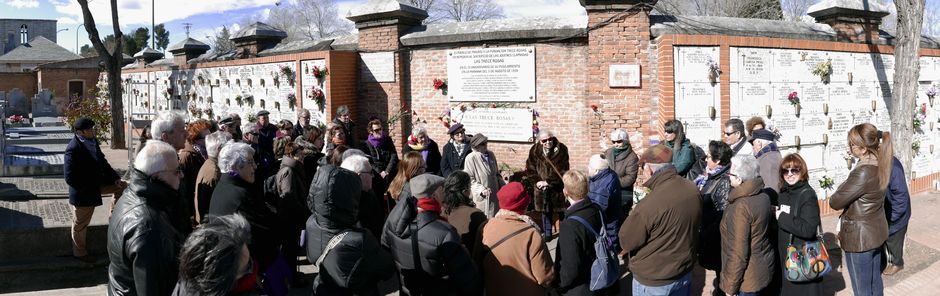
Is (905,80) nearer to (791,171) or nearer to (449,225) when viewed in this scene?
(791,171)

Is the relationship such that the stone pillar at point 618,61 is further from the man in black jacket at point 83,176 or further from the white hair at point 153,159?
the white hair at point 153,159

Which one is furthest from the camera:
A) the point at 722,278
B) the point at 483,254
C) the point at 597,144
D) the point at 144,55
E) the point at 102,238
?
the point at 144,55

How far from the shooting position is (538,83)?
35.0 ft

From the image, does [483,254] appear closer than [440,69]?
Yes

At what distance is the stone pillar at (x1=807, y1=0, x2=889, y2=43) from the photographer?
11.0m

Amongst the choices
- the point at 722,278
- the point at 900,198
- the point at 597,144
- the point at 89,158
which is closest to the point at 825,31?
the point at 597,144

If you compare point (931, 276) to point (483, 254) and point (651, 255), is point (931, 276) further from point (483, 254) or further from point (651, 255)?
point (483, 254)

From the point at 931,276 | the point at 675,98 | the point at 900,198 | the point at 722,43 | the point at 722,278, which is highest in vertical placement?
the point at 722,43

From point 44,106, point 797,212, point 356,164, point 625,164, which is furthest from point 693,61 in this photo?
point 44,106

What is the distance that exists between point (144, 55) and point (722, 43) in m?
21.2

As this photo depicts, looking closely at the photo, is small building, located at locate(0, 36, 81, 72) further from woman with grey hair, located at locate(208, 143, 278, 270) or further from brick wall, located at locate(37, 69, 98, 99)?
woman with grey hair, located at locate(208, 143, 278, 270)

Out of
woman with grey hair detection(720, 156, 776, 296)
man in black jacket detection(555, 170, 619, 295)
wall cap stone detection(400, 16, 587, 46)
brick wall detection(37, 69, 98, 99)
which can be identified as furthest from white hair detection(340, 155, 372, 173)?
brick wall detection(37, 69, 98, 99)

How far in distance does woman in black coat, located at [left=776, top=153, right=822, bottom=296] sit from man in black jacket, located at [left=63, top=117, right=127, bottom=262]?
246 inches

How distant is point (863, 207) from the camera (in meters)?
5.54
